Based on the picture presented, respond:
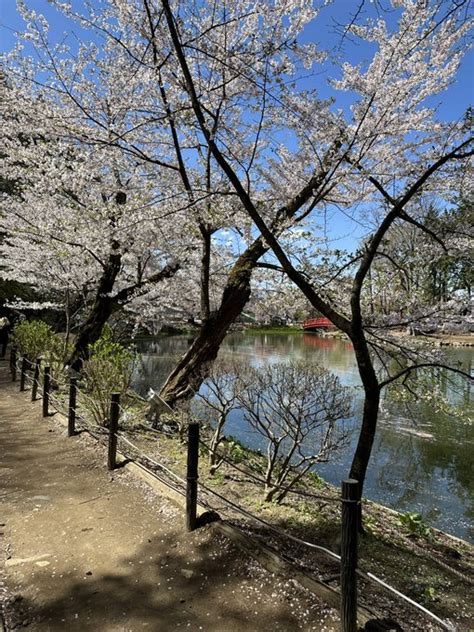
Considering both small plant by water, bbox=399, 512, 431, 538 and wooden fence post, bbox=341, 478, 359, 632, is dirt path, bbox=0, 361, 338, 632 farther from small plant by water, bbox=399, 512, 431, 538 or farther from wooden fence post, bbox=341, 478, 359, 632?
small plant by water, bbox=399, 512, 431, 538

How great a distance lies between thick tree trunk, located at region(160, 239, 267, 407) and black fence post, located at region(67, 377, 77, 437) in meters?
1.33

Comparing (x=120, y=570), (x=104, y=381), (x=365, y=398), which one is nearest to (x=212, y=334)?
(x=104, y=381)

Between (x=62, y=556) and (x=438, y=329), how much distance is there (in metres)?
4.09

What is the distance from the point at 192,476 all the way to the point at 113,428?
1.44 meters

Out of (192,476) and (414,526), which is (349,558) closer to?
(192,476)

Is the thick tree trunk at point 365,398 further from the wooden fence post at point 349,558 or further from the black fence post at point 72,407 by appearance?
the black fence post at point 72,407

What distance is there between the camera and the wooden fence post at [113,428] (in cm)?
421

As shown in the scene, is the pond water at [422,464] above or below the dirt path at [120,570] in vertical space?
below

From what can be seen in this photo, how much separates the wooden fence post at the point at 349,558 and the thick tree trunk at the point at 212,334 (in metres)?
4.27

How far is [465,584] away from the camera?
3.32 m

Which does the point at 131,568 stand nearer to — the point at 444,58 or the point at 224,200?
the point at 224,200

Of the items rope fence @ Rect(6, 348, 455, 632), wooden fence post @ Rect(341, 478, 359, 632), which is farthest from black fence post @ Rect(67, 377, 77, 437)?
wooden fence post @ Rect(341, 478, 359, 632)

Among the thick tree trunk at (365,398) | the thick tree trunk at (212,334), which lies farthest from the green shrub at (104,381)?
the thick tree trunk at (365,398)

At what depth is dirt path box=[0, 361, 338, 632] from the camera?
87.5 inches
